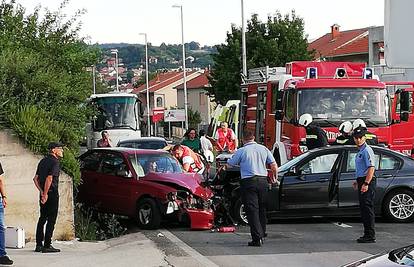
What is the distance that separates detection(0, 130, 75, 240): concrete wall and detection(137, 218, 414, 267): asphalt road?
174cm

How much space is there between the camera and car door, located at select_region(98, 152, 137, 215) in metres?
14.1

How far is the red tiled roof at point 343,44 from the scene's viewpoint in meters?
65.4

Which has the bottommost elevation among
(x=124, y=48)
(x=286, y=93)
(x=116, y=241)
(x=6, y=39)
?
(x=116, y=241)

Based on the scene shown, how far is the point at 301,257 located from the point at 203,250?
151cm

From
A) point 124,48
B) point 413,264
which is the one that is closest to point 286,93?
point 413,264

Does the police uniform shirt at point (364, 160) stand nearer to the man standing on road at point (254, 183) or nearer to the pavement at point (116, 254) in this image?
the man standing on road at point (254, 183)

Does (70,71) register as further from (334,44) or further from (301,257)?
(334,44)

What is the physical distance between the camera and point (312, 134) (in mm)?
15883

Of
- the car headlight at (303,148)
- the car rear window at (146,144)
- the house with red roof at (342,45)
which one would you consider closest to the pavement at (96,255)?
the car headlight at (303,148)

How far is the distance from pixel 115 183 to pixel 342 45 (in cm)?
5906

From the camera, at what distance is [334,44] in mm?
75562

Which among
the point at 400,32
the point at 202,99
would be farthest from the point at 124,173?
the point at 202,99

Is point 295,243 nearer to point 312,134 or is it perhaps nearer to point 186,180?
point 186,180

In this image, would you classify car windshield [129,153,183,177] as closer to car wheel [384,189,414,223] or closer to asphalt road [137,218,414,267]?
asphalt road [137,218,414,267]
